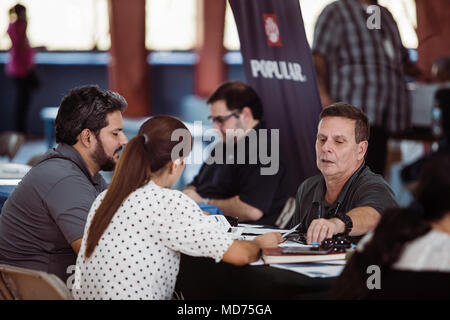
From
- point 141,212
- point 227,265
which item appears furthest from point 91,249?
point 227,265

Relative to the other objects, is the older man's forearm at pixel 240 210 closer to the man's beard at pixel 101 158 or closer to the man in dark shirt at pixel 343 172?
the man in dark shirt at pixel 343 172

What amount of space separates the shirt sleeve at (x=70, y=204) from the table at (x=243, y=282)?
0.42m

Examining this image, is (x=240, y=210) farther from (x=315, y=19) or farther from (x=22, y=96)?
(x=22, y=96)

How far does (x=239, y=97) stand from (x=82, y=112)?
1.36 meters

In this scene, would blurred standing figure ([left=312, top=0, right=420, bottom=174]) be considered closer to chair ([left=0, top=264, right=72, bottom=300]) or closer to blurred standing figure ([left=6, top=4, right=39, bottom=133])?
chair ([left=0, top=264, right=72, bottom=300])

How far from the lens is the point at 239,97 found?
4094mm

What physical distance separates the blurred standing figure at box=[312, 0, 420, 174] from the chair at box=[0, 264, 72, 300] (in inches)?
113

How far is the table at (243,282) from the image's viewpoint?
219 centimetres

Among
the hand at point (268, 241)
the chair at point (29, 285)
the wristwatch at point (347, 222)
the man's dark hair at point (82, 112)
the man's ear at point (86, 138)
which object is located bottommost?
the chair at point (29, 285)

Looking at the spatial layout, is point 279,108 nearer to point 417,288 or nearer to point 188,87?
point 417,288

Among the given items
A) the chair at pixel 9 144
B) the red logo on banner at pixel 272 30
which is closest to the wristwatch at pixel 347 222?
the red logo on banner at pixel 272 30

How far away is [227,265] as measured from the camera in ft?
7.78

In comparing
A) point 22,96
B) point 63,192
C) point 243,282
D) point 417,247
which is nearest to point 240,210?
point 63,192

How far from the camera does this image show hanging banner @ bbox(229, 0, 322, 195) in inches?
151
